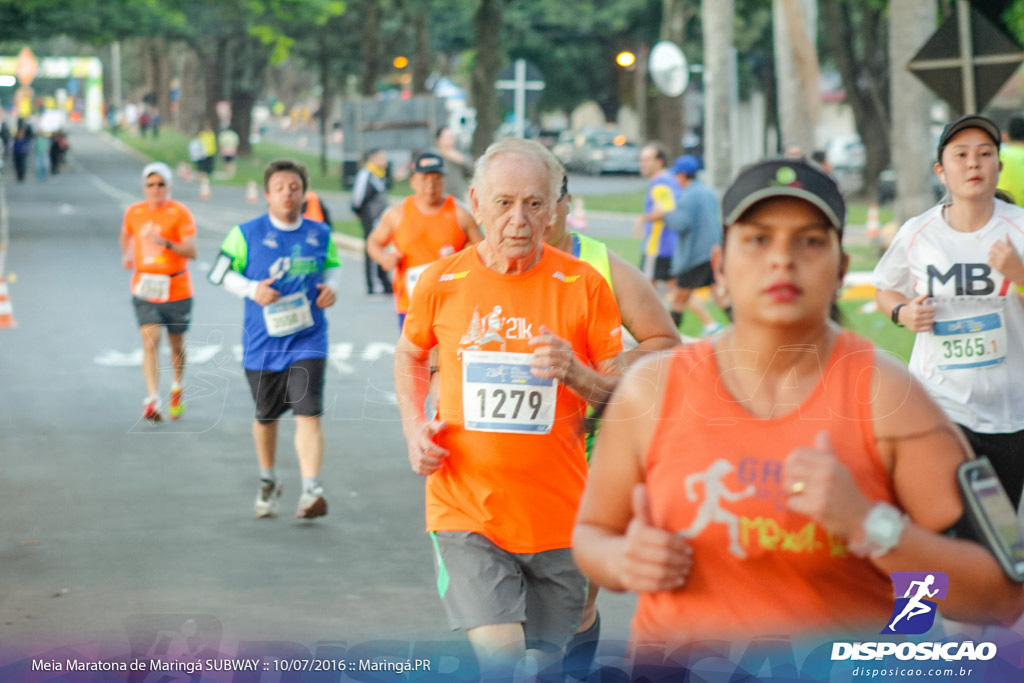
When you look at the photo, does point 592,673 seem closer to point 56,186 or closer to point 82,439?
point 82,439

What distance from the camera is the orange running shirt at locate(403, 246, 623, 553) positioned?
4508mm

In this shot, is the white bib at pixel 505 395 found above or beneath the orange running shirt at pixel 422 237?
beneath

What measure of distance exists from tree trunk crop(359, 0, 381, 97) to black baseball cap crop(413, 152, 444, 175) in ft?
141

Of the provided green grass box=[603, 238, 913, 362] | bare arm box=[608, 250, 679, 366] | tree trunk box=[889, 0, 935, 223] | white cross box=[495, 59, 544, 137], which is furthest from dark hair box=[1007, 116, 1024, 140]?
white cross box=[495, 59, 544, 137]

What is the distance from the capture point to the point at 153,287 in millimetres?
11891

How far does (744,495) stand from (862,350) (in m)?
0.36

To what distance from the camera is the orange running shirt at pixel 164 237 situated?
11.9 metres

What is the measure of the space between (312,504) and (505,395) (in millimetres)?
4294

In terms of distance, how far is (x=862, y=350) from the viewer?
2816 mm

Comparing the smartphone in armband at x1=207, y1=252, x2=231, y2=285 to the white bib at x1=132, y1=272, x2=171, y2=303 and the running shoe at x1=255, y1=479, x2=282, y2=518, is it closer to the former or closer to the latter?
the running shoe at x1=255, y1=479, x2=282, y2=518

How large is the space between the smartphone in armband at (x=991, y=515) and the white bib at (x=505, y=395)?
2.05m

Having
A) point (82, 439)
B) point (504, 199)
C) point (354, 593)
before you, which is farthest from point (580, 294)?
point (82, 439)

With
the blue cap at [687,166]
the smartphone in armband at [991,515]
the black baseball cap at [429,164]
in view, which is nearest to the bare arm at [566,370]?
the smartphone in armband at [991,515]

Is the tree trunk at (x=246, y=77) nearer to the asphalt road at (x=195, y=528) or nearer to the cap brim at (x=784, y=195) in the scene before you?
the asphalt road at (x=195, y=528)
